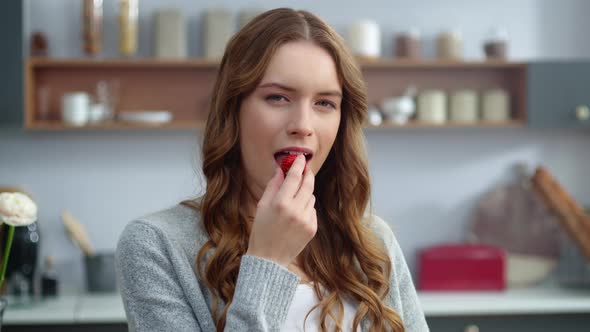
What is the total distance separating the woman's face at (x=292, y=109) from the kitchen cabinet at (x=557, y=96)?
2410 millimetres

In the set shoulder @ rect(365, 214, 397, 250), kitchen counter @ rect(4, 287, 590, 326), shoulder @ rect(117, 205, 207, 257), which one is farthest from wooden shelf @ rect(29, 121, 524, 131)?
shoulder @ rect(117, 205, 207, 257)

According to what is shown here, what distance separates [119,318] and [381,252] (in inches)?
69.0

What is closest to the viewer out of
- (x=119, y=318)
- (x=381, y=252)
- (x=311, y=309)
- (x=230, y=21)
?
(x=311, y=309)

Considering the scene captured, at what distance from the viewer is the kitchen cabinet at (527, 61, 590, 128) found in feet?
11.5

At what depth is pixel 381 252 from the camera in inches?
56.0

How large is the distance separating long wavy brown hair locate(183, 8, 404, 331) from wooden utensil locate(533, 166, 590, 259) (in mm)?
2157

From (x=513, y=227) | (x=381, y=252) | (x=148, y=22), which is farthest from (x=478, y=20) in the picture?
(x=381, y=252)

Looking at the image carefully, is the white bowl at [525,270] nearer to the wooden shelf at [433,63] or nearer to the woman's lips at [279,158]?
the wooden shelf at [433,63]

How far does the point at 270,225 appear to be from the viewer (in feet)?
3.84

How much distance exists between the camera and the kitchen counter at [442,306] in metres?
2.97

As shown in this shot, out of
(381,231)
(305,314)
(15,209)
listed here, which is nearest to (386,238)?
(381,231)

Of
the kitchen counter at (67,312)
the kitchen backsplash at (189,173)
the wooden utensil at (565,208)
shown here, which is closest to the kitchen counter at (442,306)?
the kitchen counter at (67,312)

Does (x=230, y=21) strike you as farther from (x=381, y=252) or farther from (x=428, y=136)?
(x=381, y=252)

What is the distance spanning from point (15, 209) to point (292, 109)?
45 cm
